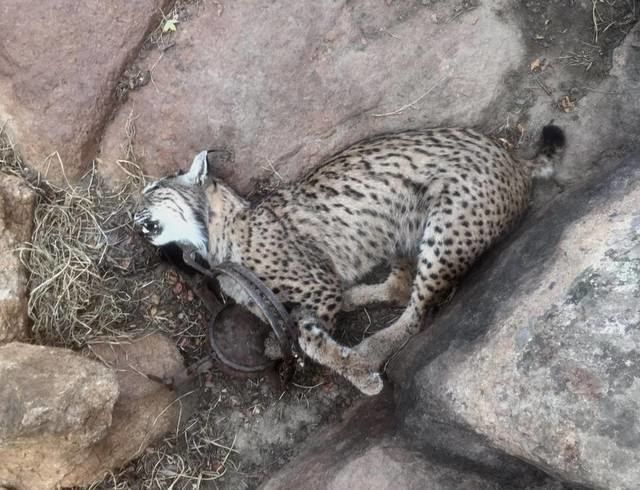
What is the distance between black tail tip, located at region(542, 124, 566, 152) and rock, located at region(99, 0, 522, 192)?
405mm

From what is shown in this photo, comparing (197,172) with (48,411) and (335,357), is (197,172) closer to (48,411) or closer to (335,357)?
(335,357)

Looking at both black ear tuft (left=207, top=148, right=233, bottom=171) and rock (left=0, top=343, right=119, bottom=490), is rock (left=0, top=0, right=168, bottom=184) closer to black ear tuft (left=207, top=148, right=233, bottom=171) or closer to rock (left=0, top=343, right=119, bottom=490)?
black ear tuft (left=207, top=148, right=233, bottom=171)

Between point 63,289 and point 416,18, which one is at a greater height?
point 416,18

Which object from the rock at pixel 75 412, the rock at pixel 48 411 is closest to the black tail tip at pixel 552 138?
the rock at pixel 75 412

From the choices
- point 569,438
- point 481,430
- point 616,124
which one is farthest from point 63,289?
point 616,124

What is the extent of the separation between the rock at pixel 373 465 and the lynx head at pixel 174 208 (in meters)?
1.44

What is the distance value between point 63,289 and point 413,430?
216 centimetres

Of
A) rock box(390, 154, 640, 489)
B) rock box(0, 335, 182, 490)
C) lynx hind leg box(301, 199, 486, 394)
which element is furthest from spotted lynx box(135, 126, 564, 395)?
rock box(0, 335, 182, 490)

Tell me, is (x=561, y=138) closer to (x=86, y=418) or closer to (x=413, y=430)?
(x=413, y=430)

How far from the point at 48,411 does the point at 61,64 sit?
2043 millimetres

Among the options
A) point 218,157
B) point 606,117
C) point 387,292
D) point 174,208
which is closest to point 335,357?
point 387,292

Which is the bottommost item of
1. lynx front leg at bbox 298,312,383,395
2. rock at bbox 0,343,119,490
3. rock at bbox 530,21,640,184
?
lynx front leg at bbox 298,312,383,395

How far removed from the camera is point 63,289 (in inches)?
154

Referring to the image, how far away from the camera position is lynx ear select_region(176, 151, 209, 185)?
3.87 metres
